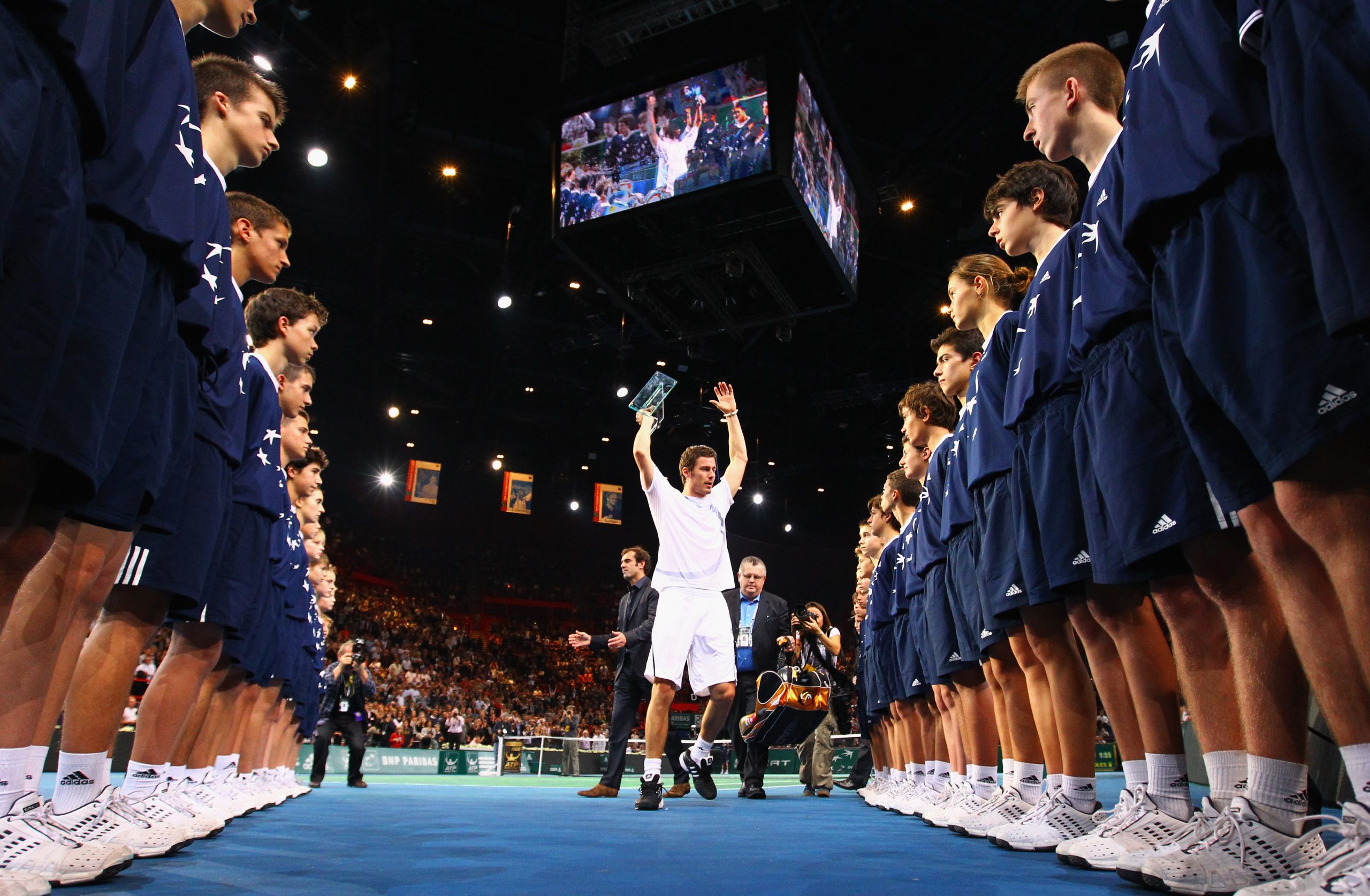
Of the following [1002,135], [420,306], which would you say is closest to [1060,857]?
[1002,135]

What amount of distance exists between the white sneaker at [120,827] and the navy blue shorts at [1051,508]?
7.60ft

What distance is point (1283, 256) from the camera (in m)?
1.19

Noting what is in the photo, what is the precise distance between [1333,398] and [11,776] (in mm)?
2232

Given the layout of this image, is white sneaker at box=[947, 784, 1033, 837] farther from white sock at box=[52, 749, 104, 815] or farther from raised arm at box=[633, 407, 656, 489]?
white sock at box=[52, 749, 104, 815]

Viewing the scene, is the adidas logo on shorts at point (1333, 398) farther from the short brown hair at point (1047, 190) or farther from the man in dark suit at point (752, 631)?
the man in dark suit at point (752, 631)

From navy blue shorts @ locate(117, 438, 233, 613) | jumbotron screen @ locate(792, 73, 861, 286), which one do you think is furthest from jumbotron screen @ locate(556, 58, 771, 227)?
navy blue shorts @ locate(117, 438, 233, 613)

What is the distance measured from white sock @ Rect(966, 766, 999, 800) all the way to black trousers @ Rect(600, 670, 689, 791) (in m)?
1.92

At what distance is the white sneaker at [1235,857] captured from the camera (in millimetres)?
1328

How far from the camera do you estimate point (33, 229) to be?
1193mm

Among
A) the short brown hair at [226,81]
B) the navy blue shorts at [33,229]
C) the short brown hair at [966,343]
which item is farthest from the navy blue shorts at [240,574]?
the short brown hair at [966,343]

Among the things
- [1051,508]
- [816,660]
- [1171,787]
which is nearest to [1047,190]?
[1051,508]

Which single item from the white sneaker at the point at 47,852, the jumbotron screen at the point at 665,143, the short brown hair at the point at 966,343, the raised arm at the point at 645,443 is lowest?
the white sneaker at the point at 47,852

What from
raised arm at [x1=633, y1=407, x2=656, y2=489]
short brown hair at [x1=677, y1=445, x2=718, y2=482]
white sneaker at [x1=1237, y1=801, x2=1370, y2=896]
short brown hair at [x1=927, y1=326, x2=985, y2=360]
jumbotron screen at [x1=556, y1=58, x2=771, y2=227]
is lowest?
white sneaker at [x1=1237, y1=801, x2=1370, y2=896]

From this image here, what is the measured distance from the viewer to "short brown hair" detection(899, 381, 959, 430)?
4.38 m
